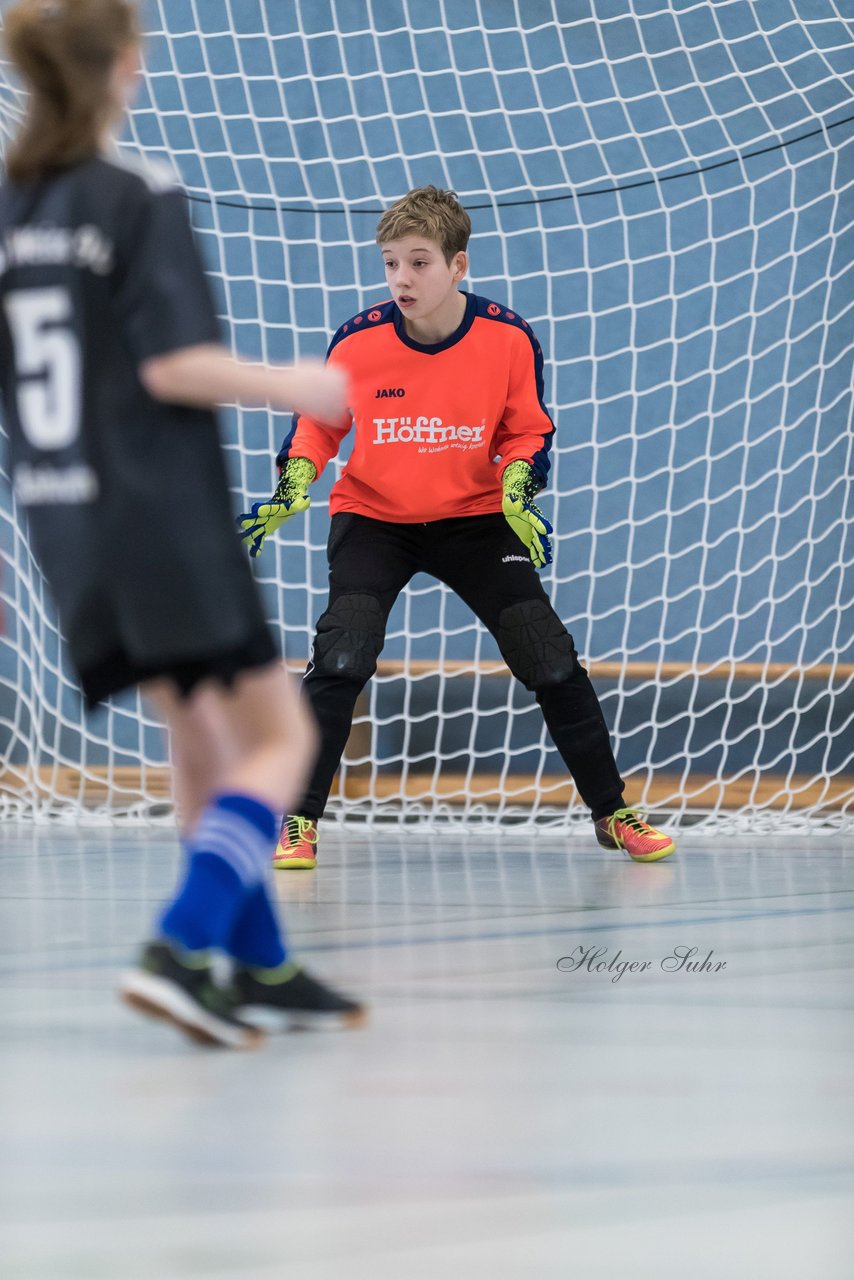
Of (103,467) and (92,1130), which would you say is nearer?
(92,1130)

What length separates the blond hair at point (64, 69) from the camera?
1313 mm

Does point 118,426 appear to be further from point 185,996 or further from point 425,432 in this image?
point 425,432

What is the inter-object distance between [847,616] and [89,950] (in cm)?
341

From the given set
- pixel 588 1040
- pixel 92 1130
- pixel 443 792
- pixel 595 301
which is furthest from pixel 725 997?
pixel 595 301

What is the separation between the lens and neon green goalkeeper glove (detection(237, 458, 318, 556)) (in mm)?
2686

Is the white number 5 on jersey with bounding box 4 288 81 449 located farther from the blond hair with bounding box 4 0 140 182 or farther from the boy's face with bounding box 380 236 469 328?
the boy's face with bounding box 380 236 469 328

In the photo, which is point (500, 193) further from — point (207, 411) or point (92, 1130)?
point (92, 1130)

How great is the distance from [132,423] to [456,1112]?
584 mm

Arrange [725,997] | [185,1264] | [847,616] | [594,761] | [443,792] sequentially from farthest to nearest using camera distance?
[847,616] → [443,792] → [594,761] → [725,997] → [185,1264]

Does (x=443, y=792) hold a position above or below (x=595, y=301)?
below

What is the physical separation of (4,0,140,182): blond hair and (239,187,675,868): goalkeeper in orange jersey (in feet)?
4.55

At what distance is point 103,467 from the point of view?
1.31 metres

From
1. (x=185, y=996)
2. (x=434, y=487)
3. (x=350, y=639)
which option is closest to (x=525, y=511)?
(x=434, y=487)

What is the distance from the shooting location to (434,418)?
2.88 m
